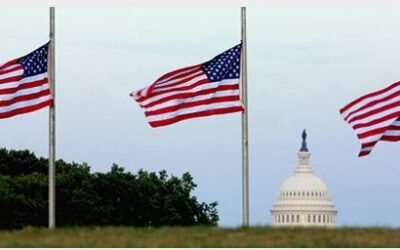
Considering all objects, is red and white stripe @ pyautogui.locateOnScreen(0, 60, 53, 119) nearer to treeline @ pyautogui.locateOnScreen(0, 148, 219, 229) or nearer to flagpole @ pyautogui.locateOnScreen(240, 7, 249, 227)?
flagpole @ pyautogui.locateOnScreen(240, 7, 249, 227)

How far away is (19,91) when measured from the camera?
65.8 meters

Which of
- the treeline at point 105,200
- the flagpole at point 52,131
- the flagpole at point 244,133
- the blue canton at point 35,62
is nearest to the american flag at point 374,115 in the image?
the flagpole at point 244,133

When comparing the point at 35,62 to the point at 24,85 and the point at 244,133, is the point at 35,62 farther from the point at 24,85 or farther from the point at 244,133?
the point at 244,133

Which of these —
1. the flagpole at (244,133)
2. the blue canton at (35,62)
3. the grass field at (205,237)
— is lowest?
the grass field at (205,237)

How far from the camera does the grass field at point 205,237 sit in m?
55.2

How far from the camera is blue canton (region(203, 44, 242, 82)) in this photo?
66250 mm

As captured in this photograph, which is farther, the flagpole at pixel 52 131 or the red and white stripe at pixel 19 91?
the flagpole at pixel 52 131

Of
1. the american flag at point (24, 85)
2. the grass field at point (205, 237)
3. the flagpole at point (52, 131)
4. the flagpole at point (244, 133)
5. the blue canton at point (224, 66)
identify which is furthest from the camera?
the flagpole at point (52, 131)

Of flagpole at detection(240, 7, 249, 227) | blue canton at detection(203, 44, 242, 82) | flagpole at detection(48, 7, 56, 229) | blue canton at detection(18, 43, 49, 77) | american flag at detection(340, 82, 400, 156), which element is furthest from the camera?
flagpole at detection(48, 7, 56, 229)

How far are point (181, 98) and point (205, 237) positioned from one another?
9.16 m

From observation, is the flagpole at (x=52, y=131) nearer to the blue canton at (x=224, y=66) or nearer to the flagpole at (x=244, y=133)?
the blue canton at (x=224, y=66)

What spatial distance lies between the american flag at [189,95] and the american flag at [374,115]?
4.23m

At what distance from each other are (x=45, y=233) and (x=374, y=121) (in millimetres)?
12797

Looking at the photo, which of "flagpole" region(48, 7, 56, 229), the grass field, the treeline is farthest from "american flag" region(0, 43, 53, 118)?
the treeline
